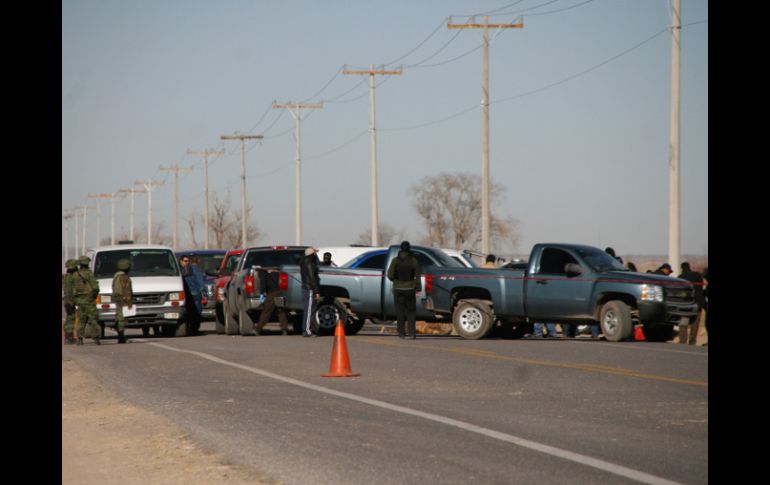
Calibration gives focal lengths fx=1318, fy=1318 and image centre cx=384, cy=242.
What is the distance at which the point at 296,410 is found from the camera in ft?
45.9

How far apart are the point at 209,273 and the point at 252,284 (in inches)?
319

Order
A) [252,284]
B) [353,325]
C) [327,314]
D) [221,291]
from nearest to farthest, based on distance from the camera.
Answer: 1. [327,314]
2. [252,284]
3. [353,325]
4. [221,291]

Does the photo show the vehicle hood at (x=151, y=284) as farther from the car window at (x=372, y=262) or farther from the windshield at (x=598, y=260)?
the windshield at (x=598, y=260)

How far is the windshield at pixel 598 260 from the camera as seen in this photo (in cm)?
2580

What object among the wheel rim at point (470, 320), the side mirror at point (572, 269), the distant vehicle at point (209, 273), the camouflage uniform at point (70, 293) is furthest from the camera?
the distant vehicle at point (209, 273)

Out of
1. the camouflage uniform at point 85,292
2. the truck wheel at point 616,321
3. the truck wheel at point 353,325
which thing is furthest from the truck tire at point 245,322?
the truck wheel at point 616,321

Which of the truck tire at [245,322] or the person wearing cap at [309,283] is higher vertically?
the person wearing cap at [309,283]

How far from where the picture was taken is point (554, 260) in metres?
26.2

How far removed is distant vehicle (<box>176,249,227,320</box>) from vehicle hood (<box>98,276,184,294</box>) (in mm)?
2295

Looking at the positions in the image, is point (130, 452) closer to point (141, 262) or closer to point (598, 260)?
point (598, 260)

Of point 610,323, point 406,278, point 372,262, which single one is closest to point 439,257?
point 372,262

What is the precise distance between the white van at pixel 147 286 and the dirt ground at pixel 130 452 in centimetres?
1356

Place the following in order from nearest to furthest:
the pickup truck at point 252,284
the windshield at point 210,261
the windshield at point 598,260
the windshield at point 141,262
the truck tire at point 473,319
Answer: the windshield at point 598,260 < the truck tire at point 473,319 < the pickup truck at point 252,284 < the windshield at point 141,262 < the windshield at point 210,261
